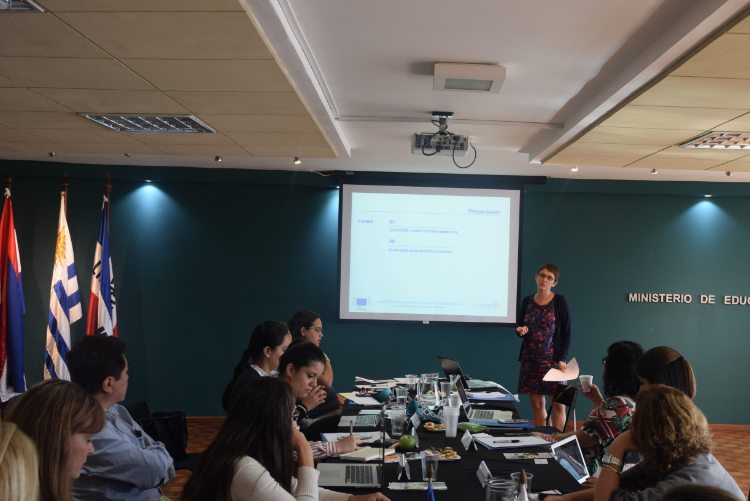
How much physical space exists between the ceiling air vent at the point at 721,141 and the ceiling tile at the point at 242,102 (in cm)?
267

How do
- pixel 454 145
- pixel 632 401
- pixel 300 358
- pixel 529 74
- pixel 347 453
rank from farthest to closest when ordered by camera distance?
pixel 454 145, pixel 529 74, pixel 300 358, pixel 632 401, pixel 347 453

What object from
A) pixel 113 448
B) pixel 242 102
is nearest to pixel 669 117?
pixel 242 102

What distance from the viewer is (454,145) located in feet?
14.4

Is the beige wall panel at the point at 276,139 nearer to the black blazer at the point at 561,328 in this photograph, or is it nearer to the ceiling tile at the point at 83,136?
the ceiling tile at the point at 83,136

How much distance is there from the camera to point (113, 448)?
2164mm

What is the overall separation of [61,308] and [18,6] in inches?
159

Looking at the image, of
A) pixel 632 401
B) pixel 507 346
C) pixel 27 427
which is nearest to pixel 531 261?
pixel 507 346

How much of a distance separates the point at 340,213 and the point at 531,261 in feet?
7.27

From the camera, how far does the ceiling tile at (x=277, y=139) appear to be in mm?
4246

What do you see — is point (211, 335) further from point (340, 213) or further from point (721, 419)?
point (721, 419)

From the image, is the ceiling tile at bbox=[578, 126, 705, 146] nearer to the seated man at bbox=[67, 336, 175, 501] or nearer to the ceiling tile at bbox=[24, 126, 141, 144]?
the seated man at bbox=[67, 336, 175, 501]

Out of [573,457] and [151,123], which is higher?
[151,123]

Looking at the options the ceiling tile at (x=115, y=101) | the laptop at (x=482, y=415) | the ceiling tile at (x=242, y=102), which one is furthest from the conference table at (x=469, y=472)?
the ceiling tile at (x=115, y=101)

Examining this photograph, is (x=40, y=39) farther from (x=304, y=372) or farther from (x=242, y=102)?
(x=304, y=372)
